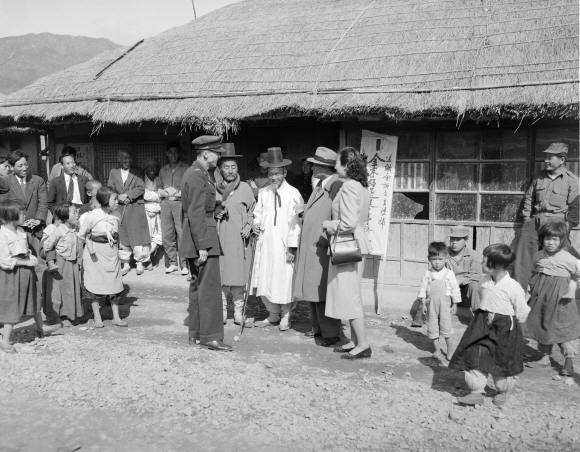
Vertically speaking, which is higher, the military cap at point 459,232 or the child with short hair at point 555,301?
the military cap at point 459,232

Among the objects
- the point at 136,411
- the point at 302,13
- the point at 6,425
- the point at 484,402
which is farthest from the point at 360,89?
the point at 6,425

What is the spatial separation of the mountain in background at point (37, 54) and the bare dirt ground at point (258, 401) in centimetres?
2796

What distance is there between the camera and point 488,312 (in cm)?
425

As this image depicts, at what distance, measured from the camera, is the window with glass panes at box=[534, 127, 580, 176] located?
666 centimetres

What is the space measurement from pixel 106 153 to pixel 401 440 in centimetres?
789

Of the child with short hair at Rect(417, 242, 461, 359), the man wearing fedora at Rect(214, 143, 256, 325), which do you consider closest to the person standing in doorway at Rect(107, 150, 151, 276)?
the man wearing fedora at Rect(214, 143, 256, 325)

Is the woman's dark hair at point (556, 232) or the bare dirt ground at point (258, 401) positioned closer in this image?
the bare dirt ground at point (258, 401)

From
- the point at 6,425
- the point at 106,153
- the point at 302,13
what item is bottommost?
the point at 6,425

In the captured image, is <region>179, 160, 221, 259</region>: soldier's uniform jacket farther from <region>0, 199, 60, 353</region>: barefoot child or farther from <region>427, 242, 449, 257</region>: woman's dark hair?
<region>427, 242, 449, 257</region>: woman's dark hair

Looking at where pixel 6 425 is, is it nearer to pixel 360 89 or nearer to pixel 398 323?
pixel 398 323

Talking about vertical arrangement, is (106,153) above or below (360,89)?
below

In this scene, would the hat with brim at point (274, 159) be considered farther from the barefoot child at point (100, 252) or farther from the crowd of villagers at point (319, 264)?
the barefoot child at point (100, 252)

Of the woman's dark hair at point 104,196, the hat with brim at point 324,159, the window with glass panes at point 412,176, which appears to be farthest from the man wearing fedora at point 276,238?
the window with glass panes at point 412,176

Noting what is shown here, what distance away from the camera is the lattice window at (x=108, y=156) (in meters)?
9.92
